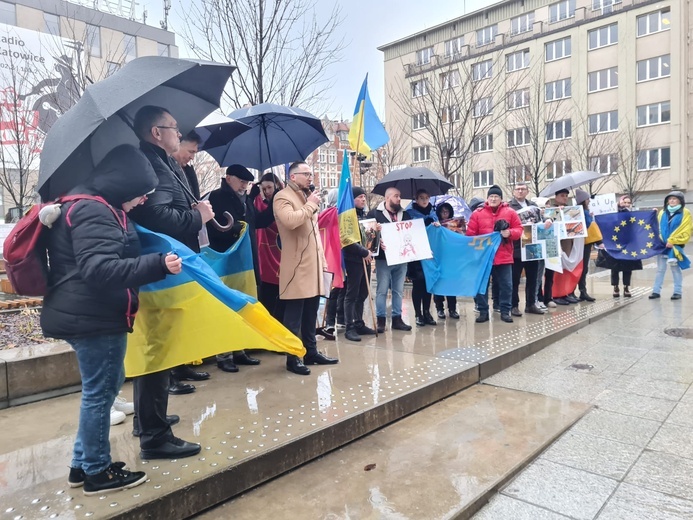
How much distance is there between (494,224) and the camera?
7562 mm

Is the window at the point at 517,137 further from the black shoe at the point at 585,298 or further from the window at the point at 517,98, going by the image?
the black shoe at the point at 585,298

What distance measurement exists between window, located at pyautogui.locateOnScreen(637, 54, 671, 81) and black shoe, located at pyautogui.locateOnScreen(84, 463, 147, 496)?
134 feet

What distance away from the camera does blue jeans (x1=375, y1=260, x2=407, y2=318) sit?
22.7ft

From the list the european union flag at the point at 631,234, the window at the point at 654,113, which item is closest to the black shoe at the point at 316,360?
the european union flag at the point at 631,234

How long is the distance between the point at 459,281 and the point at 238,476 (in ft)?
16.9

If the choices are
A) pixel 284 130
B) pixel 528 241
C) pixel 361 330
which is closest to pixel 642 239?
pixel 528 241

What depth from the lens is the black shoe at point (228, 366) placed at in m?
5.04

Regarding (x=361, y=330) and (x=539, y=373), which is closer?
(x=539, y=373)

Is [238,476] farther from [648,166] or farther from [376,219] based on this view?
[648,166]

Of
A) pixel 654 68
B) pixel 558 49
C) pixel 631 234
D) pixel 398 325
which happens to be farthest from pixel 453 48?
pixel 558 49

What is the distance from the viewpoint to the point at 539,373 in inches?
219

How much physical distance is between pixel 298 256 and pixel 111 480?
2733 millimetres

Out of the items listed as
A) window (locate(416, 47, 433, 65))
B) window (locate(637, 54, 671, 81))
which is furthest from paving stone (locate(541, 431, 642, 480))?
window (locate(637, 54, 671, 81))

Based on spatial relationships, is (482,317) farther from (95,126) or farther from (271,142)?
(95,126)
